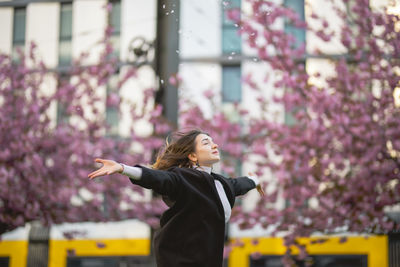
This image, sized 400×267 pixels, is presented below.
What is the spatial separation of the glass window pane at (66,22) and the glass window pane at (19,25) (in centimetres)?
82

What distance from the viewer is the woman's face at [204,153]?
A: 3430 mm

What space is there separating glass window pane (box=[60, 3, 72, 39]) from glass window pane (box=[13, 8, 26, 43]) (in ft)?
2.68

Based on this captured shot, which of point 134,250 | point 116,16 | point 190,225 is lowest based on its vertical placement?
point 134,250

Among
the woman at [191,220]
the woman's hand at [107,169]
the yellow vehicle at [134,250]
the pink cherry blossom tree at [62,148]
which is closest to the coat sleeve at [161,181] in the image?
the woman at [191,220]

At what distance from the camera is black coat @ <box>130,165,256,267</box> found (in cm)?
320

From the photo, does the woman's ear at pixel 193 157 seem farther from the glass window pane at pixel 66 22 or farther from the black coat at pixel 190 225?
the glass window pane at pixel 66 22

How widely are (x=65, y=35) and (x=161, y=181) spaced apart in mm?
10191

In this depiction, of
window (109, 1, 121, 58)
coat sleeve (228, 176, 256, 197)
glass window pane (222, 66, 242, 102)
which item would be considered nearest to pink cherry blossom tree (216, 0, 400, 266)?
coat sleeve (228, 176, 256, 197)

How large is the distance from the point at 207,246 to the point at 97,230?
8693 mm

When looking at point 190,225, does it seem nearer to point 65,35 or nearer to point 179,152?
point 179,152

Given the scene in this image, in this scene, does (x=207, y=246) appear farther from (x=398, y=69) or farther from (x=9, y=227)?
(x=9, y=227)

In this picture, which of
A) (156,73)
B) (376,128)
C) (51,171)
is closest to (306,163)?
(376,128)

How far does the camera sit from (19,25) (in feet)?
42.3

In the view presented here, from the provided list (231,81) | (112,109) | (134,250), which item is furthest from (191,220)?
(231,81)
